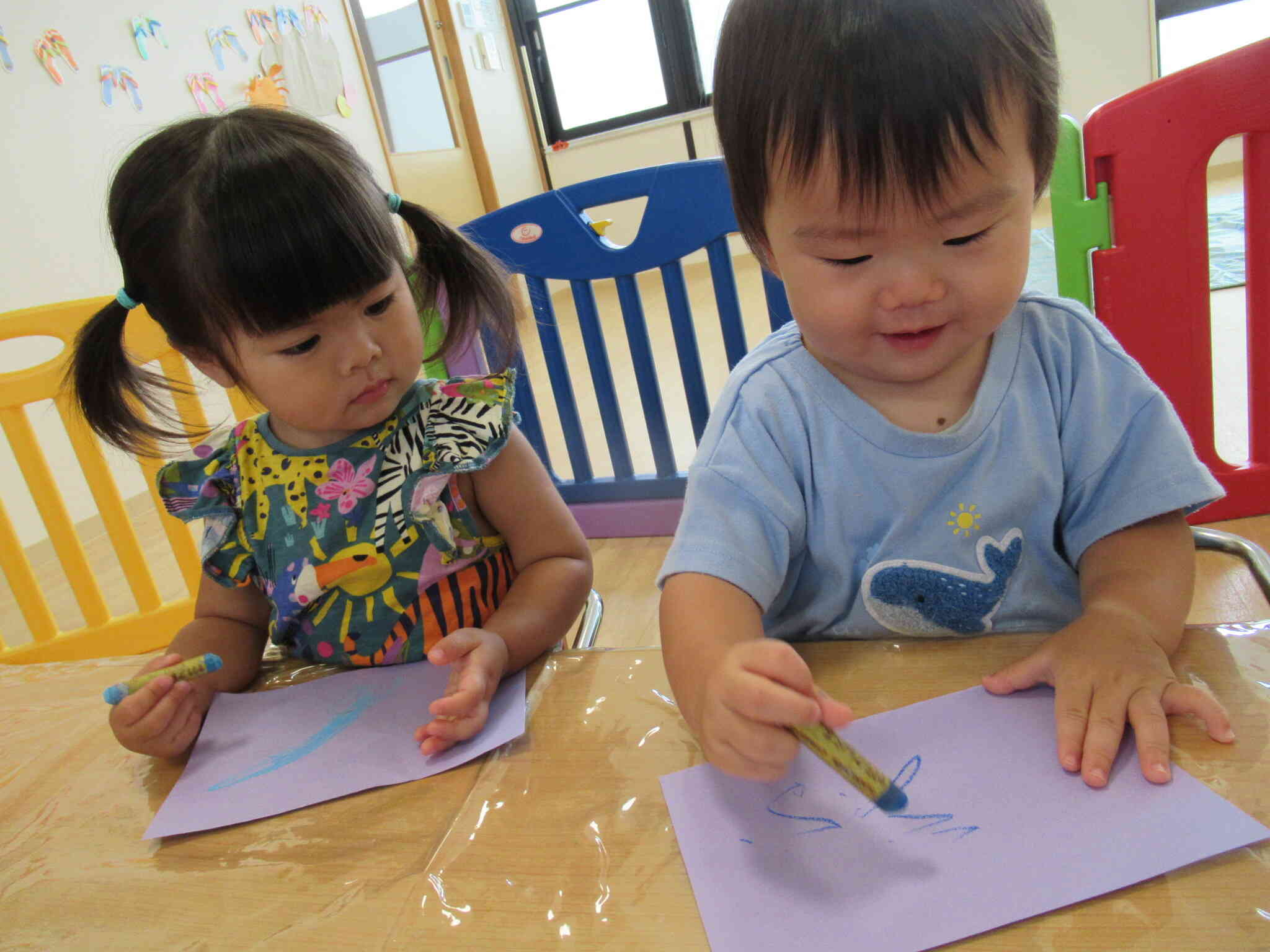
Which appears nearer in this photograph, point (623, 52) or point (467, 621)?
point (467, 621)

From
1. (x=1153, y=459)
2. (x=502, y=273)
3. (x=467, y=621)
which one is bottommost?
(x=467, y=621)

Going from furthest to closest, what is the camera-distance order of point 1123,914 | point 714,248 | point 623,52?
point 623,52, point 714,248, point 1123,914

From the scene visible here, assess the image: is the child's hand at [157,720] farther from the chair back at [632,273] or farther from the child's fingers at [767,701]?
the chair back at [632,273]

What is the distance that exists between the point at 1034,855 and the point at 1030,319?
36 centimetres

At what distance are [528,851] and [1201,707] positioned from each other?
1.01ft

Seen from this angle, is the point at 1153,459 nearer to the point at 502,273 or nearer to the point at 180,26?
the point at 502,273

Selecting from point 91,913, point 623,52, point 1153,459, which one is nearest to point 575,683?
point 91,913

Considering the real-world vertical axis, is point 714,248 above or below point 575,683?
above

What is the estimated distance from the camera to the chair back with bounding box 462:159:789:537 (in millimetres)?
1235

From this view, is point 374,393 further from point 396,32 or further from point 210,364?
point 396,32

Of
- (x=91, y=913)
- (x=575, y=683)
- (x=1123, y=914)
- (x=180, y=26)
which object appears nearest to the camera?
(x=1123, y=914)

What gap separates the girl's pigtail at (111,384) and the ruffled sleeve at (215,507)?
31 mm

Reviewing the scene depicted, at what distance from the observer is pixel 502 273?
843 mm

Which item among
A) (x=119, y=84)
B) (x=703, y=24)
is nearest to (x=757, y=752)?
(x=119, y=84)
